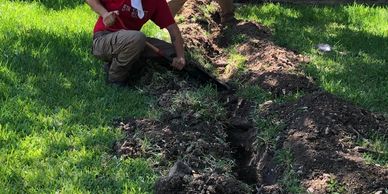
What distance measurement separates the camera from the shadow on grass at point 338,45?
550 cm

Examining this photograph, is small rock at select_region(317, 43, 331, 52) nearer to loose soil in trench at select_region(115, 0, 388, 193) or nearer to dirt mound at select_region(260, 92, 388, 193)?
loose soil in trench at select_region(115, 0, 388, 193)

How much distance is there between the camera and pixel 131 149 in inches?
157

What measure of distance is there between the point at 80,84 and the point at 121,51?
45 cm

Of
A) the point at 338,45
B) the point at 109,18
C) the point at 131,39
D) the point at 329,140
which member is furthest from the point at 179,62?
the point at 338,45

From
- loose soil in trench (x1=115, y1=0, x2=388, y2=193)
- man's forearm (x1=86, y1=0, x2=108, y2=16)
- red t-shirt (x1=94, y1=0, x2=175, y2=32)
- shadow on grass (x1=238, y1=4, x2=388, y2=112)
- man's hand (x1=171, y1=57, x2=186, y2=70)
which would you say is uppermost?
man's forearm (x1=86, y1=0, x2=108, y2=16)

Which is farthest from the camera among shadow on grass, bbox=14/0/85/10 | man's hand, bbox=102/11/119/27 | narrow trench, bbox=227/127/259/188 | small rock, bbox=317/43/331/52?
shadow on grass, bbox=14/0/85/10

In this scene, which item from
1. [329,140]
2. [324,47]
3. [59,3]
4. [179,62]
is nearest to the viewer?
[329,140]

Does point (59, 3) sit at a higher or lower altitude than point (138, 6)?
lower

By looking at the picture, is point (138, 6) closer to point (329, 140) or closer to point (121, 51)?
point (121, 51)

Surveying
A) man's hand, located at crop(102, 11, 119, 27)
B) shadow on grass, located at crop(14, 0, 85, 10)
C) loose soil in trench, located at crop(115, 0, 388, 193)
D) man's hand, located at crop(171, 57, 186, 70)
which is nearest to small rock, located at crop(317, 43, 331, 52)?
loose soil in trench, located at crop(115, 0, 388, 193)

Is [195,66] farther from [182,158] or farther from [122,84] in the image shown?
[182,158]

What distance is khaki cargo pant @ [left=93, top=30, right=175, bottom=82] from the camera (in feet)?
16.7

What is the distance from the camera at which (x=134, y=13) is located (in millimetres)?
5242

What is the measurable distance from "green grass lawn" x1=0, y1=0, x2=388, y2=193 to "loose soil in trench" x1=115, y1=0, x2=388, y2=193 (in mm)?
200
